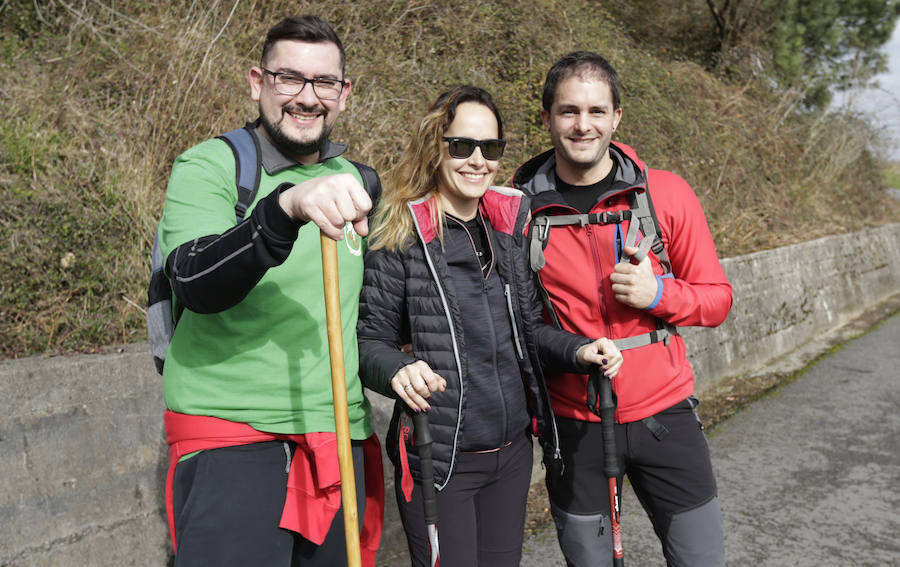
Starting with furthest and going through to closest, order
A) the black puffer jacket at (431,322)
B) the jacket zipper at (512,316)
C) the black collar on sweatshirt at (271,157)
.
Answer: the jacket zipper at (512,316) → the black puffer jacket at (431,322) → the black collar on sweatshirt at (271,157)

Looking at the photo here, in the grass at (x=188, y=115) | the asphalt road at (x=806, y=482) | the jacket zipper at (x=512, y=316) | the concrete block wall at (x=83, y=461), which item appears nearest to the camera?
the jacket zipper at (x=512, y=316)

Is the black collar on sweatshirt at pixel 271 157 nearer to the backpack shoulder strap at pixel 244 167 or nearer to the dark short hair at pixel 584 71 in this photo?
the backpack shoulder strap at pixel 244 167

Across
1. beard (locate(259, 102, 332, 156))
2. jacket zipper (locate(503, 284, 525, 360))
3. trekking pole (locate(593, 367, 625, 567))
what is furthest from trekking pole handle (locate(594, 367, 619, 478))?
beard (locate(259, 102, 332, 156))

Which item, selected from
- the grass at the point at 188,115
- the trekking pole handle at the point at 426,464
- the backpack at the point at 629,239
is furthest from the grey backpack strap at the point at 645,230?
the grass at the point at 188,115

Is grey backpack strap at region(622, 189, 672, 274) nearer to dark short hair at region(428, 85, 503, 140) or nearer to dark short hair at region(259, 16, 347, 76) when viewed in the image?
dark short hair at region(428, 85, 503, 140)

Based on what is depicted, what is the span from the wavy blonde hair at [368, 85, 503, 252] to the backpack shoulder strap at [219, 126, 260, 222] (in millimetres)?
503

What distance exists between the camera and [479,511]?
93.9 inches

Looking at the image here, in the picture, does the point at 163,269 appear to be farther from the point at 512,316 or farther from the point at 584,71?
the point at 584,71

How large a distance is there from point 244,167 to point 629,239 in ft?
4.16

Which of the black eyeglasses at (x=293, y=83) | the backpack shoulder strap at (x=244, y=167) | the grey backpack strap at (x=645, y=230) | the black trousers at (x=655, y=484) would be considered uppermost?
the black eyeglasses at (x=293, y=83)

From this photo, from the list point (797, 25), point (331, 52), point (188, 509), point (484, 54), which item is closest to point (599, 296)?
point (331, 52)

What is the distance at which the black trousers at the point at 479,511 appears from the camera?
2270 millimetres

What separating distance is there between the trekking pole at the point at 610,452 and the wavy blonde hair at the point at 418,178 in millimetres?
716

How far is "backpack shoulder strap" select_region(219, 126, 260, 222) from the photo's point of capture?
1.83m
